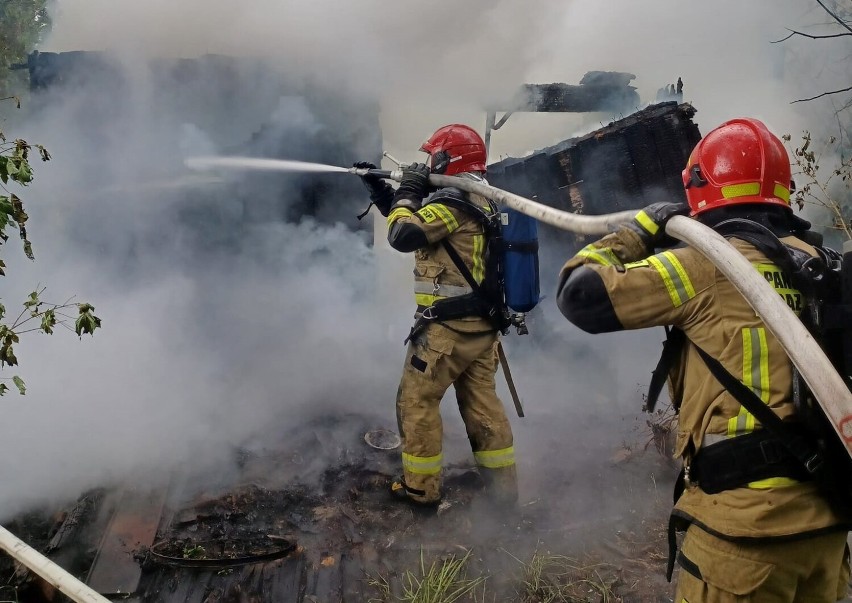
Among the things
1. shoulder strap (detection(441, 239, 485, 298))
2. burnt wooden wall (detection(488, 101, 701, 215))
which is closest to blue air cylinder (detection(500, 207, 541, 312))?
shoulder strap (detection(441, 239, 485, 298))

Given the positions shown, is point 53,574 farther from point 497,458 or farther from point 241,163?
point 241,163

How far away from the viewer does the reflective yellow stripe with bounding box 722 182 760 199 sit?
6.10 ft

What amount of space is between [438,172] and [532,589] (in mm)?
2465

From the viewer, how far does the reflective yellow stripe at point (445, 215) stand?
3.58 metres

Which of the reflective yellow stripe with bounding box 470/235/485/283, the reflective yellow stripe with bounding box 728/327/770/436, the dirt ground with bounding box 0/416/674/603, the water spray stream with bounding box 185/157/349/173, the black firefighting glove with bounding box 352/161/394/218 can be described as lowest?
the dirt ground with bounding box 0/416/674/603

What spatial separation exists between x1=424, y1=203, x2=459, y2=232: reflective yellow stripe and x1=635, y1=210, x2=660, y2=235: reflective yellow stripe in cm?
178

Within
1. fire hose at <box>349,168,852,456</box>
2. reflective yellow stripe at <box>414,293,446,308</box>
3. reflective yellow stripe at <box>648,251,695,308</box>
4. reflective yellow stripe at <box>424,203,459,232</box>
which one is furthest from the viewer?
reflective yellow stripe at <box>414,293,446,308</box>

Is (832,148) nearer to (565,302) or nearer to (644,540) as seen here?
(644,540)

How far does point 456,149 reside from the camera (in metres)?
3.97

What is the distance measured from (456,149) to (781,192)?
235 cm

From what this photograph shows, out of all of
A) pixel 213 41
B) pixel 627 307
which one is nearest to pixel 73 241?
pixel 213 41

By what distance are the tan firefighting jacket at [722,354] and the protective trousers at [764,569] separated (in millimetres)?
59

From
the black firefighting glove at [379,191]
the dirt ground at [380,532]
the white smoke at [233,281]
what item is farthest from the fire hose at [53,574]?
the black firefighting glove at [379,191]

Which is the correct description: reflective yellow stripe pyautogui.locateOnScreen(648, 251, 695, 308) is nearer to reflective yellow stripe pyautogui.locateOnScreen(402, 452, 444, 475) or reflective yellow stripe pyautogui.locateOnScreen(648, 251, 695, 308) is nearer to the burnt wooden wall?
reflective yellow stripe pyautogui.locateOnScreen(402, 452, 444, 475)
